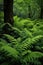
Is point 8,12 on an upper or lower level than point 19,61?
upper

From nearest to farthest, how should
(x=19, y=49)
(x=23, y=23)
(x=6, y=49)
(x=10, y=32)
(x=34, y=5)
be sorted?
(x=6, y=49)
(x=19, y=49)
(x=10, y=32)
(x=23, y=23)
(x=34, y=5)

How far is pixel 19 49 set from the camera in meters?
5.07

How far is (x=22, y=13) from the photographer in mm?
13242

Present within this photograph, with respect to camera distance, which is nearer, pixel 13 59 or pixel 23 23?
pixel 13 59

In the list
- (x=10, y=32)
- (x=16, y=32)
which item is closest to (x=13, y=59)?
(x=16, y=32)

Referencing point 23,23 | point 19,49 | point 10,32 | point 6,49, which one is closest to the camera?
point 6,49

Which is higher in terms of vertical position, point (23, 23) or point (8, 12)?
point (8, 12)

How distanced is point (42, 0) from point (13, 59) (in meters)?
8.24

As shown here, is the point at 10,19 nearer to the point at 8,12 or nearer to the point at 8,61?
the point at 8,12

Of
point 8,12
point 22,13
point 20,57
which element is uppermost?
point 8,12

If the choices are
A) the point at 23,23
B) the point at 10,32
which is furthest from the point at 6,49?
the point at 23,23

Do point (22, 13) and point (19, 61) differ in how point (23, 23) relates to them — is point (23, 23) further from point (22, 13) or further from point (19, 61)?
point (22, 13)

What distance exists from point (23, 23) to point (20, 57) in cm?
335

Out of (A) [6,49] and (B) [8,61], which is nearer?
(A) [6,49]
